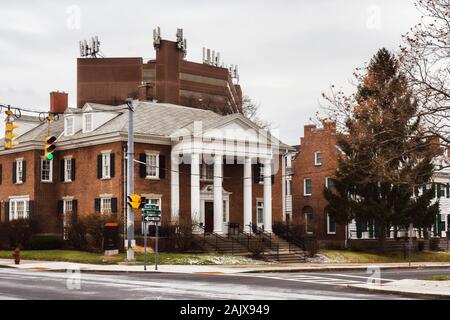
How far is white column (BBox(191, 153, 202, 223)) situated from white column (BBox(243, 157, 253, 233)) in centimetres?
356

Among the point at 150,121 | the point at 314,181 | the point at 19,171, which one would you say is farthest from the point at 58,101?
the point at 314,181

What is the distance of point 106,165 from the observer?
49375 mm

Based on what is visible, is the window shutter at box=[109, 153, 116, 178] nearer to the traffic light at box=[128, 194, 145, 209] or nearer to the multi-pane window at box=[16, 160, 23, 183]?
the multi-pane window at box=[16, 160, 23, 183]

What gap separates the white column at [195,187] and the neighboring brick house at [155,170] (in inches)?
2.5

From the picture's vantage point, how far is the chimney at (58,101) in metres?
62.7

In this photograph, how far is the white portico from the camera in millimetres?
48156

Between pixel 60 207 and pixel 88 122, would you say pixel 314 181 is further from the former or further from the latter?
pixel 60 207

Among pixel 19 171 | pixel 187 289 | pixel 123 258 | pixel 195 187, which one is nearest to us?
pixel 187 289

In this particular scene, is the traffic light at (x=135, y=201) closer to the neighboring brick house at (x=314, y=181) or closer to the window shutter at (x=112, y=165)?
the window shutter at (x=112, y=165)

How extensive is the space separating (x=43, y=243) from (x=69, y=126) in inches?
359

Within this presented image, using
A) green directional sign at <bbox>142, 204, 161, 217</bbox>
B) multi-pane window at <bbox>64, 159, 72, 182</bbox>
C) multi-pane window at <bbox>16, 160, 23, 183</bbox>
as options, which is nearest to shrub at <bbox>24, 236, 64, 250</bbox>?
multi-pane window at <bbox>64, 159, 72, 182</bbox>

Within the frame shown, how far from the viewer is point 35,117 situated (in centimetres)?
6022
